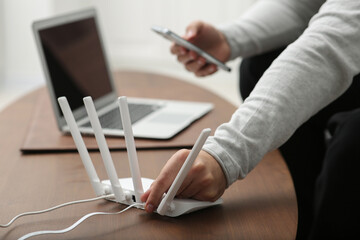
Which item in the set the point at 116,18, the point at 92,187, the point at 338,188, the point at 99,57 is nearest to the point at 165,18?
the point at 116,18

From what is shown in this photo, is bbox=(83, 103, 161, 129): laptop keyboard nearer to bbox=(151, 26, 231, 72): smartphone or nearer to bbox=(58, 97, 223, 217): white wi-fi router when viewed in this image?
bbox=(151, 26, 231, 72): smartphone

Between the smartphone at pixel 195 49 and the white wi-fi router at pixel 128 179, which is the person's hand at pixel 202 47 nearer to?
the smartphone at pixel 195 49

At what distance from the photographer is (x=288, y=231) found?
27.0 inches

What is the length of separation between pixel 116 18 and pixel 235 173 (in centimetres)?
236

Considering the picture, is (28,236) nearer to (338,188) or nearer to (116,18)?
(338,188)

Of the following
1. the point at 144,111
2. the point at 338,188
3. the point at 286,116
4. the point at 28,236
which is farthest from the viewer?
the point at 144,111

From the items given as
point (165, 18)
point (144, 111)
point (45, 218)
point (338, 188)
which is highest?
point (45, 218)

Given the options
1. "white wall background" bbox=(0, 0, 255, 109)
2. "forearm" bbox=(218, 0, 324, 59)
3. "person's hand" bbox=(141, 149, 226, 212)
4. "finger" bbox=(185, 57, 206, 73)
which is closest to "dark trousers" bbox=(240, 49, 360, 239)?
"forearm" bbox=(218, 0, 324, 59)

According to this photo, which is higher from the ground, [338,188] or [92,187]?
[92,187]

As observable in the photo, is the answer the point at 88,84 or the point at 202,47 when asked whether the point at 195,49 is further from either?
the point at 88,84

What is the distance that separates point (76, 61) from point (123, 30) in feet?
5.85

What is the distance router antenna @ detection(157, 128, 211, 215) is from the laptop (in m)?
0.34

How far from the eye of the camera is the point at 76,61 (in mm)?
1260

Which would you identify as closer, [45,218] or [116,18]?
[45,218]
